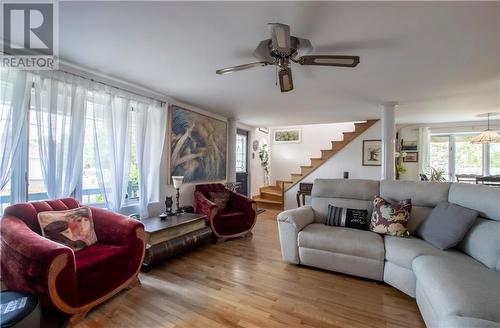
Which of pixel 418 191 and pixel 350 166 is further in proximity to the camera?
pixel 350 166

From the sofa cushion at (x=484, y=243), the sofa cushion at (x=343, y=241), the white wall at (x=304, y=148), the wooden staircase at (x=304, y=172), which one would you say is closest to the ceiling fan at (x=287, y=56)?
the sofa cushion at (x=343, y=241)

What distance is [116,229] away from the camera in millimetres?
2156

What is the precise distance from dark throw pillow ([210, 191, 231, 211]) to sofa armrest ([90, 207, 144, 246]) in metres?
1.74

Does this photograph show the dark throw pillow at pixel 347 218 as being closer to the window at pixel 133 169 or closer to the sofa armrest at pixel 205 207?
the sofa armrest at pixel 205 207

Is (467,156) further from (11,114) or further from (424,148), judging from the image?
(11,114)

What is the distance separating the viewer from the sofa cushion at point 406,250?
6.54 feet

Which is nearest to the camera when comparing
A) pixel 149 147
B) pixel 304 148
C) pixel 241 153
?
pixel 149 147

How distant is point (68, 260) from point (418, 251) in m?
2.75

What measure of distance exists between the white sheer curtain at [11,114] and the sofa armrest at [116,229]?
846 millimetres

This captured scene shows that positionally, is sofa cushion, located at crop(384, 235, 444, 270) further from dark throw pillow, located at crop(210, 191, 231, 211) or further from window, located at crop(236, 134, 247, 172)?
window, located at crop(236, 134, 247, 172)

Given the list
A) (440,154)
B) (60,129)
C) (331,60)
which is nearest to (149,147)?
(60,129)

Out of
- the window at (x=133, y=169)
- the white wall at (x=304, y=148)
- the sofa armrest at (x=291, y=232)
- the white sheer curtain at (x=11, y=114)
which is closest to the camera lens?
the white sheer curtain at (x=11, y=114)

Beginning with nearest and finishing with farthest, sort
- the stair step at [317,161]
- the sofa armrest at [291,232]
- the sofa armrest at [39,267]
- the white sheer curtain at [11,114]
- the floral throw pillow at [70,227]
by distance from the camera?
1. the sofa armrest at [39,267]
2. the floral throw pillow at [70,227]
3. the white sheer curtain at [11,114]
4. the sofa armrest at [291,232]
5. the stair step at [317,161]

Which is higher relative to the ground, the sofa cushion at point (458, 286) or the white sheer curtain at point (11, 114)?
the white sheer curtain at point (11, 114)
